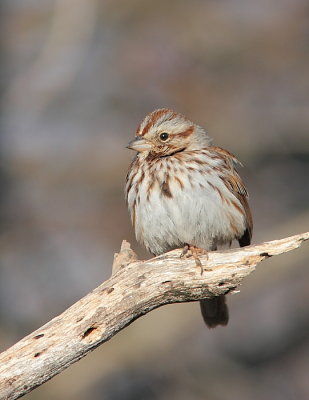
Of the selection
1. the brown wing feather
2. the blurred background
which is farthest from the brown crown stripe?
the blurred background

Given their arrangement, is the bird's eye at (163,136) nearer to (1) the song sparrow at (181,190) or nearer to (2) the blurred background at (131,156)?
(1) the song sparrow at (181,190)

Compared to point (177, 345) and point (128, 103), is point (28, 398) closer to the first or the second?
point (177, 345)

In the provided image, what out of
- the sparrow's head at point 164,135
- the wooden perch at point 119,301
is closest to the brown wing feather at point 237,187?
the sparrow's head at point 164,135

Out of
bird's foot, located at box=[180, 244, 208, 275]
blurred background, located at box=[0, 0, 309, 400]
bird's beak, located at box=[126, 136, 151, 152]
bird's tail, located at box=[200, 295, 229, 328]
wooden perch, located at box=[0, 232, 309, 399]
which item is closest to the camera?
wooden perch, located at box=[0, 232, 309, 399]

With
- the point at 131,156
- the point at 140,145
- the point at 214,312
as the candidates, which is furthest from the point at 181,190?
the point at 131,156

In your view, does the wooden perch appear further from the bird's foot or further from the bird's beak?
the bird's beak

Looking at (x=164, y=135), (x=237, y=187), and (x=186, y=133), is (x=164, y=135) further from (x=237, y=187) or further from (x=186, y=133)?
(x=237, y=187)
